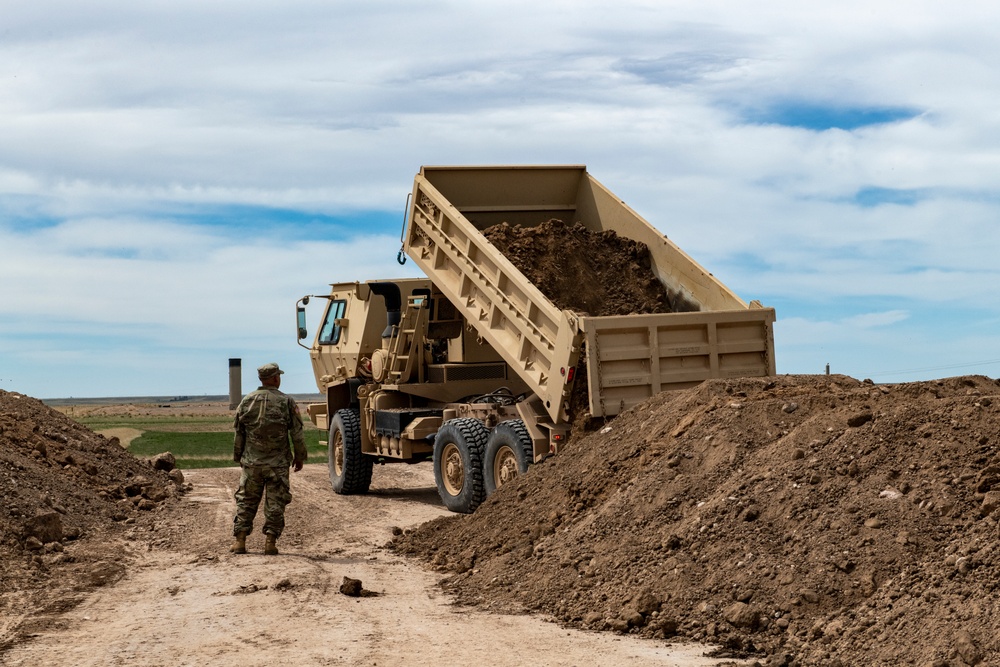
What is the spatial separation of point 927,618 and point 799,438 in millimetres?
2773

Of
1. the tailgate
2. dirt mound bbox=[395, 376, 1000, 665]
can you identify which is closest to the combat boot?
dirt mound bbox=[395, 376, 1000, 665]

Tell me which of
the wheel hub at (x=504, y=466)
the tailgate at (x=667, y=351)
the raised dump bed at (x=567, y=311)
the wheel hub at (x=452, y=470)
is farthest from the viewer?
the wheel hub at (x=452, y=470)

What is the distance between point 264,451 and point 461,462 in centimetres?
316

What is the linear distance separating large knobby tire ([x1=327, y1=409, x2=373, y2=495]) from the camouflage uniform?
5475 mm

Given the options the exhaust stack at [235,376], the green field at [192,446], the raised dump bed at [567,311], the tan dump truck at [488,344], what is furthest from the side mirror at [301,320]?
the exhaust stack at [235,376]

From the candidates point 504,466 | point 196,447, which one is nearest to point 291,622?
Answer: point 504,466

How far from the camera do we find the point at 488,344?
51.5 feet

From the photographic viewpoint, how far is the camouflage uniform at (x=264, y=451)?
1133cm

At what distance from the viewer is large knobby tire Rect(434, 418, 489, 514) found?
13.6 m

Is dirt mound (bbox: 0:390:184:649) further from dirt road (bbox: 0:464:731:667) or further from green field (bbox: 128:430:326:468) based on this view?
green field (bbox: 128:430:326:468)

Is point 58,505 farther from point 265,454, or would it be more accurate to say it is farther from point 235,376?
point 235,376

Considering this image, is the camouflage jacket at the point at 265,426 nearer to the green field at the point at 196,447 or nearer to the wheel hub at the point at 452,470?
the wheel hub at the point at 452,470

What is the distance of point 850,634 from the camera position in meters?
7.01

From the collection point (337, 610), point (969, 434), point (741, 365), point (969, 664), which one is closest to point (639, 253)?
point (741, 365)
